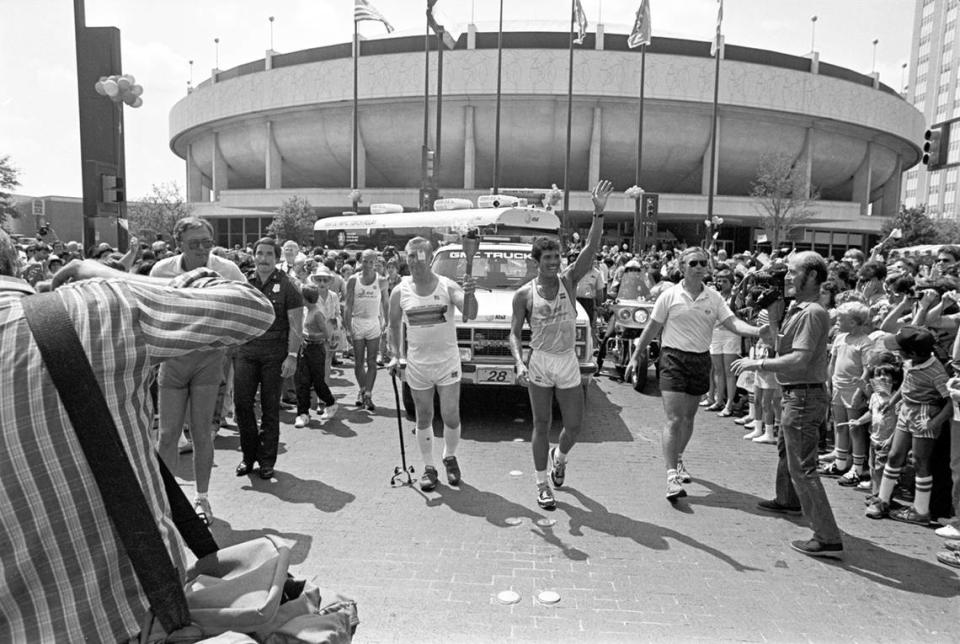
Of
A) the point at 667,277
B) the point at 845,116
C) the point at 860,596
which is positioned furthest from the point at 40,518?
the point at 845,116

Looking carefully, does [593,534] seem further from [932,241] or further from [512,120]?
[932,241]

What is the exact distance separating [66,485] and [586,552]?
12.3 feet

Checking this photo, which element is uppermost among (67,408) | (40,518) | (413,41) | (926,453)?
(413,41)

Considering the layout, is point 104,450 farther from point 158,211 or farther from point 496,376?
point 158,211

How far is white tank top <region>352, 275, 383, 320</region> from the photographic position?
8867mm

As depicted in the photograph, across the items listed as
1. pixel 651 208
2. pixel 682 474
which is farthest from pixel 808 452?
pixel 651 208

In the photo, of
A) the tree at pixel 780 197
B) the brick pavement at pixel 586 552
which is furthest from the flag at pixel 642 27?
the brick pavement at pixel 586 552

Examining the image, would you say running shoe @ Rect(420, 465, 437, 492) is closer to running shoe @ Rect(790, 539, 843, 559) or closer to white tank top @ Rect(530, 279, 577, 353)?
white tank top @ Rect(530, 279, 577, 353)

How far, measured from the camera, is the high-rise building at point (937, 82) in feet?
324

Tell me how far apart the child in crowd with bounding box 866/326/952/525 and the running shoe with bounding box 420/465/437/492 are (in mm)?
3503

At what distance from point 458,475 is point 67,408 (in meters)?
4.72

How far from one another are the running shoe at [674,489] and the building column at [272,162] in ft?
178

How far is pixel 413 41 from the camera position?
164ft

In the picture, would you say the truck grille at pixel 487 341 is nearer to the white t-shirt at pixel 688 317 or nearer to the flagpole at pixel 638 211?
the white t-shirt at pixel 688 317
